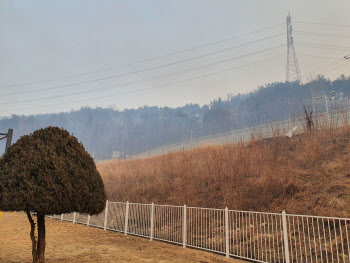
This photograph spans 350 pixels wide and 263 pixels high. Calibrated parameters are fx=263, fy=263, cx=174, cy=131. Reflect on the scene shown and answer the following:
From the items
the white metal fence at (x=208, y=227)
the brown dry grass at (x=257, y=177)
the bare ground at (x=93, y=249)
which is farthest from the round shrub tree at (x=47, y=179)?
the brown dry grass at (x=257, y=177)

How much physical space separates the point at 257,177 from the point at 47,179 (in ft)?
36.5

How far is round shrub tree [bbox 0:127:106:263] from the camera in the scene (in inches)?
194

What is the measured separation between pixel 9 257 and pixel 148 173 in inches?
502

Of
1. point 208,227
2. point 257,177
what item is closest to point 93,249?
point 208,227

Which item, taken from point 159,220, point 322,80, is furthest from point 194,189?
point 322,80

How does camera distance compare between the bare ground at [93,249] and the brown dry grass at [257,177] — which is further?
the brown dry grass at [257,177]

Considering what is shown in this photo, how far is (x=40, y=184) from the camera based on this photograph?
5.05 metres

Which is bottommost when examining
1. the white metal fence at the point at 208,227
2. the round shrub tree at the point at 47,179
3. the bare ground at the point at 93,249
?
the bare ground at the point at 93,249

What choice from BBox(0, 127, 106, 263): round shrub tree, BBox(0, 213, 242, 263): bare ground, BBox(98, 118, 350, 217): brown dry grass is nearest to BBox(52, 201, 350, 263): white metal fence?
BBox(0, 213, 242, 263): bare ground

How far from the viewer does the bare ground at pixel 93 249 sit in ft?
22.9

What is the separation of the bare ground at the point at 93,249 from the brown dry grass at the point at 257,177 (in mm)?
4077

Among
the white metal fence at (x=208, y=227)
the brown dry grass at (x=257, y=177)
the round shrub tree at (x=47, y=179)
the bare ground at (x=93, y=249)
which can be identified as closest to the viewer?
the round shrub tree at (x=47, y=179)

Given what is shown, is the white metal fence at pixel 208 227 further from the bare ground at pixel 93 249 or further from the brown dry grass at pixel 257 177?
the brown dry grass at pixel 257 177

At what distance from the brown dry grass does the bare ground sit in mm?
4077
